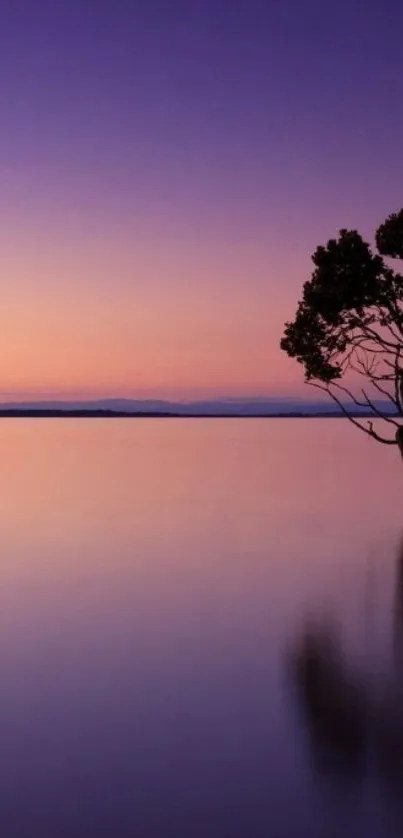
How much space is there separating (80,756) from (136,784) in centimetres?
89

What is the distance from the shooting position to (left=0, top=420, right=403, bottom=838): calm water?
7.16 metres

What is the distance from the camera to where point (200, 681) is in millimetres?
10984

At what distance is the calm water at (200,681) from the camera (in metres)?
7.16

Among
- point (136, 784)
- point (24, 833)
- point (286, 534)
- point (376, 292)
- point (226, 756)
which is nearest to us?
point (24, 833)

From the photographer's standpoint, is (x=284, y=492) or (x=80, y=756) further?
(x=284, y=492)

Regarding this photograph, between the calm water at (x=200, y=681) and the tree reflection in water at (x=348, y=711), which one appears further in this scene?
the tree reflection in water at (x=348, y=711)

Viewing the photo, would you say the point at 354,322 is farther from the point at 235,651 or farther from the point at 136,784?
the point at 136,784

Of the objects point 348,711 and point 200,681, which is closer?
point 348,711

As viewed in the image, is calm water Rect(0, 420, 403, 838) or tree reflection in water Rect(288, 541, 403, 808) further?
tree reflection in water Rect(288, 541, 403, 808)

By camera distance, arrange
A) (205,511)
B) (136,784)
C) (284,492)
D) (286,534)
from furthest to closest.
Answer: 1. (284,492)
2. (205,511)
3. (286,534)
4. (136,784)

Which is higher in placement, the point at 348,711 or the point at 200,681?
the point at 348,711

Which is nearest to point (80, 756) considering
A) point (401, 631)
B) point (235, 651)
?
point (235, 651)

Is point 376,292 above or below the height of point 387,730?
above

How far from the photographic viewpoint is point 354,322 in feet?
83.1
